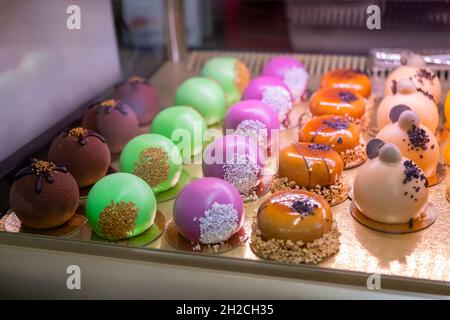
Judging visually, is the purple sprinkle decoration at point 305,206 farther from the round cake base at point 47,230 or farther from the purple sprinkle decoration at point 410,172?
the round cake base at point 47,230

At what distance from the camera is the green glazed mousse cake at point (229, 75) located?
203 centimetres

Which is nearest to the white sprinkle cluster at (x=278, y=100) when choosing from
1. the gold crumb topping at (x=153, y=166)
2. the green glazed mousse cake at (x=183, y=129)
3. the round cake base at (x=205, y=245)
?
the green glazed mousse cake at (x=183, y=129)

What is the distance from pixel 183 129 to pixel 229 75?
1.44ft

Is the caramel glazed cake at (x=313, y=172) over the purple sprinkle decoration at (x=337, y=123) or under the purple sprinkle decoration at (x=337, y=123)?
under

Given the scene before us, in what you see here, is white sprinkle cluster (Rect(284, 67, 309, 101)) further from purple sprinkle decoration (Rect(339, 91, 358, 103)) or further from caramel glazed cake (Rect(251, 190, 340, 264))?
caramel glazed cake (Rect(251, 190, 340, 264))

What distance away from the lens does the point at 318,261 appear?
46.7 inches

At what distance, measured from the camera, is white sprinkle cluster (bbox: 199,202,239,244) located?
4.09 ft

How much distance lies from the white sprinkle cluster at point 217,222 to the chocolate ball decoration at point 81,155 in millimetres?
383

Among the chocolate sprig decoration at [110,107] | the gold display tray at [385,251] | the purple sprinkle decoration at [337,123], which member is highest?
the chocolate sprig decoration at [110,107]

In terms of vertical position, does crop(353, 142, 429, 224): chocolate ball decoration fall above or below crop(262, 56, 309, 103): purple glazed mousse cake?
below

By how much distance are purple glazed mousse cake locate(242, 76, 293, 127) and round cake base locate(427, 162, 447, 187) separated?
1.56 feet

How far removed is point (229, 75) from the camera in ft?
6.69

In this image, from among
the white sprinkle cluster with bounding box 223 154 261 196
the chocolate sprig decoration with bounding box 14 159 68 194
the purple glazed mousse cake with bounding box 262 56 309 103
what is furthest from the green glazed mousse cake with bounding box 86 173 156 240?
the purple glazed mousse cake with bounding box 262 56 309 103

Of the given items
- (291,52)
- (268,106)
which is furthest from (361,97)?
(291,52)
